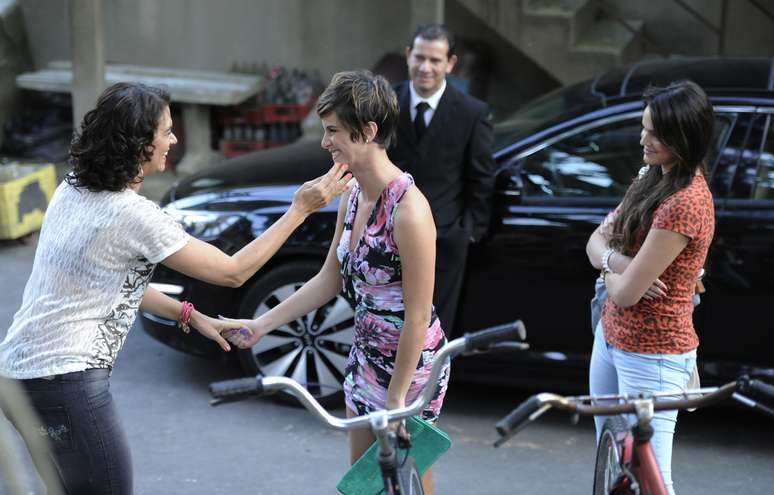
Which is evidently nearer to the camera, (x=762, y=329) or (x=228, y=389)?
(x=228, y=389)

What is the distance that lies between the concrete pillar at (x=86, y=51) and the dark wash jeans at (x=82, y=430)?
21.4 ft

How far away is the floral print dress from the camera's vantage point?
10.1 feet

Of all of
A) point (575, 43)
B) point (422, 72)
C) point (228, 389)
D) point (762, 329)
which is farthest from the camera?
point (575, 43)

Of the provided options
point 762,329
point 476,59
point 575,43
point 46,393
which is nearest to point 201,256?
point 46,393

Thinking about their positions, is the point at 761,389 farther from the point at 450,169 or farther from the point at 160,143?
the point at 450,169

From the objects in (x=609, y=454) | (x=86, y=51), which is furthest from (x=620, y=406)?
(x=86, y=51)

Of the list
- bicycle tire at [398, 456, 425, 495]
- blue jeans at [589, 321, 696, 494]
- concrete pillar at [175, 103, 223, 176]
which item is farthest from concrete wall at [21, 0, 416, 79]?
bicycle tire at [398, 456, 425, 495]

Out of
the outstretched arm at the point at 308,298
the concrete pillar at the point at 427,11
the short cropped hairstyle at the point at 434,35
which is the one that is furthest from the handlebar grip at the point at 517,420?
the concrete pillar at the point at 427,11

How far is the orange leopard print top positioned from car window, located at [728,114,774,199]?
1.47 m

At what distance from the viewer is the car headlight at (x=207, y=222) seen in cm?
525

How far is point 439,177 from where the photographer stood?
4848 millimetres

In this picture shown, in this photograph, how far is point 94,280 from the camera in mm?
2895

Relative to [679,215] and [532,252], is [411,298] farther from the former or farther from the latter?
[532,252]

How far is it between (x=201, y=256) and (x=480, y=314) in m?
2.18
